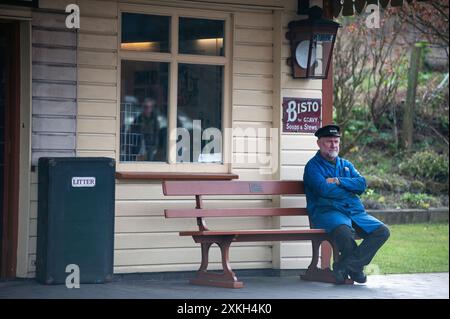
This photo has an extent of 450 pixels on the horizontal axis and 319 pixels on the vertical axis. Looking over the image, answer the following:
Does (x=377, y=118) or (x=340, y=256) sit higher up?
(x=377, y=118)

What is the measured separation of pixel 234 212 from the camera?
419 inches

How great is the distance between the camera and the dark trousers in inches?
407

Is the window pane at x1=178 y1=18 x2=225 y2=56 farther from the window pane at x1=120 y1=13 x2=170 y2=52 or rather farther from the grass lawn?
the grass lawn

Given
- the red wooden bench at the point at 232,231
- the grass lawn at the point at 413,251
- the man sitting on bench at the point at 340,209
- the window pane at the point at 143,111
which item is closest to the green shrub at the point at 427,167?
the grass lawn at the point at 413,251

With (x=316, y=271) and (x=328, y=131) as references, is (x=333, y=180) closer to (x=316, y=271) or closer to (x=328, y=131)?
(x=328, y=131)

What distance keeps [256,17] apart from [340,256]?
2770 mm

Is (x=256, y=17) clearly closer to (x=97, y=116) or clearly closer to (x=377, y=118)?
(x=97, y=116)

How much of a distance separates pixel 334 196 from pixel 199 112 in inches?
69.5

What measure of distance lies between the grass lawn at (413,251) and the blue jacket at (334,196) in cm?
202

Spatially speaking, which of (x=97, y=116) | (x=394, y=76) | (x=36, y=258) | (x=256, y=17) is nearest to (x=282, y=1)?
(x=256, y=17)

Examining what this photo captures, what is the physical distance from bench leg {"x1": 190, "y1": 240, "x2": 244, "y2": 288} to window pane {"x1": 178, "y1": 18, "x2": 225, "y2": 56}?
2152 mm

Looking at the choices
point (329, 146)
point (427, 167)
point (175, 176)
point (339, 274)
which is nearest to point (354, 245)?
point (339, 274)

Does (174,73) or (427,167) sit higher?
(174,73)
